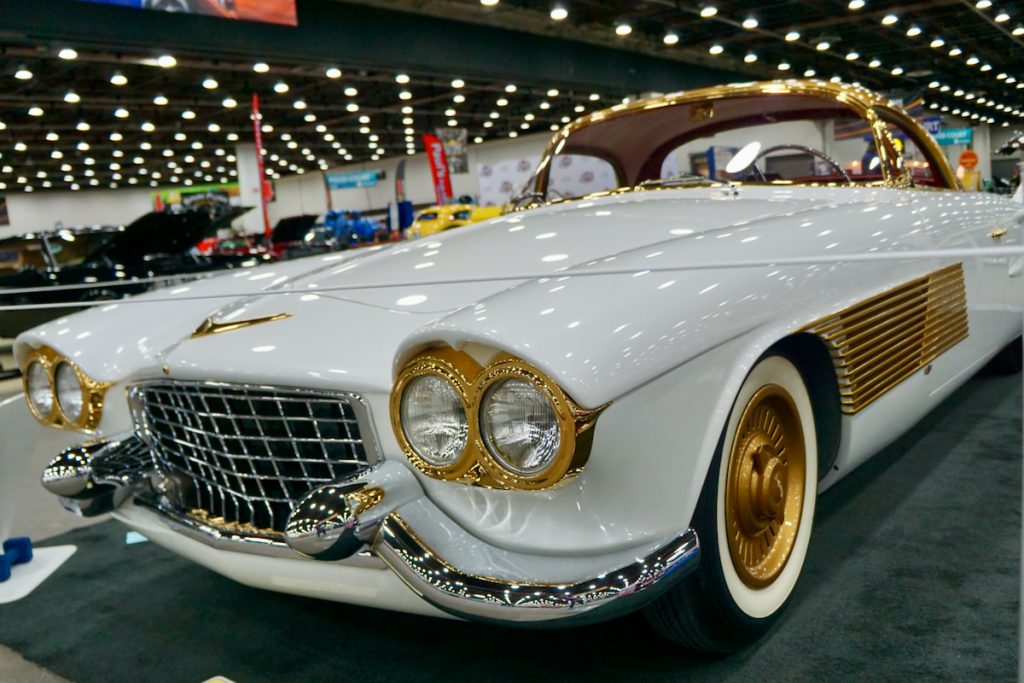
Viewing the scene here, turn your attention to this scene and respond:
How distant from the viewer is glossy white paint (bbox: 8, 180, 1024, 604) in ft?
4.41

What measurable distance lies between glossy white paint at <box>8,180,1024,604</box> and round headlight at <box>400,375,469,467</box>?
2.2 inches

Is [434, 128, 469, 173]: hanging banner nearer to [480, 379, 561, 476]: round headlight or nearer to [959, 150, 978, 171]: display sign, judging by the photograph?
[959, 150, 978, 171]: display sign

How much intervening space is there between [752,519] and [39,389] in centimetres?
196

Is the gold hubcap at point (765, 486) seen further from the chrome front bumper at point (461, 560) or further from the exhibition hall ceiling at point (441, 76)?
the exhibition hall ceiling at point (441, 76)

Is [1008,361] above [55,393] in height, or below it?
below

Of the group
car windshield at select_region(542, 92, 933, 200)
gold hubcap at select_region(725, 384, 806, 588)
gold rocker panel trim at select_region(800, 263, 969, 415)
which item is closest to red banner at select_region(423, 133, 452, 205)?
car windshield at select_region(542, 92, 933, 200)

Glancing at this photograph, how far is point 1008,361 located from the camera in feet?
12.6

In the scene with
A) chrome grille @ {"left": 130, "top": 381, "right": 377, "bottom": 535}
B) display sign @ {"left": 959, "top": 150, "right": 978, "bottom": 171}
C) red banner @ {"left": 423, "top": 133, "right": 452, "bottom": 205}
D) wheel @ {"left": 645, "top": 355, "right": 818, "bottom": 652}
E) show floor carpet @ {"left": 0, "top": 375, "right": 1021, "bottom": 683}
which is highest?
red banner @ {"left": 423, "top": 133, "right": 452, "bottom": 205}

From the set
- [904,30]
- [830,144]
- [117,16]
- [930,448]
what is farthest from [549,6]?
[930,448]

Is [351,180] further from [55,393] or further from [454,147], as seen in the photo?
[55,393]

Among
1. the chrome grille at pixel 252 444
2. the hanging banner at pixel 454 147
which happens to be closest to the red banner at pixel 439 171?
the hanging banner at pixel 454 147

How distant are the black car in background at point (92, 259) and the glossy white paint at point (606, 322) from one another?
4.50m

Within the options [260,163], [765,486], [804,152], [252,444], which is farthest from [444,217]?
[765,486]

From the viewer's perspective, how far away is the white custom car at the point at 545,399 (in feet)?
4.37
